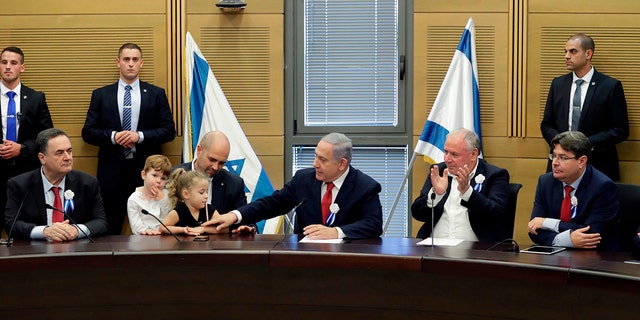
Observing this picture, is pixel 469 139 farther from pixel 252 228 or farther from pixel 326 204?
pixel 252 228

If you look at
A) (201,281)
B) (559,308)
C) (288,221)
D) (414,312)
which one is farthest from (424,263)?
(288,221)

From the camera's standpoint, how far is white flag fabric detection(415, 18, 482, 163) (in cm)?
707

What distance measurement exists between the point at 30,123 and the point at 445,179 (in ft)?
11.3

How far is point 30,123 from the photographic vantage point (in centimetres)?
694

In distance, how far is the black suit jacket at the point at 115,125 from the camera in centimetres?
707

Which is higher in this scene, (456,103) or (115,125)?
(456,103)

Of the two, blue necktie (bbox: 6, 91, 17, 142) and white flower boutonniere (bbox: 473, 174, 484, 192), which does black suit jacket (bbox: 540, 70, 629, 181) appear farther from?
blue necktie (bbox: 6, 91, 17, 142)

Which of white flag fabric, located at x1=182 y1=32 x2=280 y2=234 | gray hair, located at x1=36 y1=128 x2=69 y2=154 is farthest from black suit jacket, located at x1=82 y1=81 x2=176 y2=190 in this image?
gray hair, located at x1=36 y1=128 x2=69 y2=154

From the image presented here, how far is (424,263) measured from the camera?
4.01m

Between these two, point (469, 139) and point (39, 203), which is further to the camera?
point (469, 139)

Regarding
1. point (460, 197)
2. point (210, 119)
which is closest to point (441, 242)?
point (460, 197)

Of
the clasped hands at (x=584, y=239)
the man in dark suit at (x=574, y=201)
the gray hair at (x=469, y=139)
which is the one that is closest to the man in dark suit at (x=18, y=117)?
the gray hair at (x=469, y=139)

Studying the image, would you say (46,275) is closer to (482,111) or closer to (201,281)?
(201,281)

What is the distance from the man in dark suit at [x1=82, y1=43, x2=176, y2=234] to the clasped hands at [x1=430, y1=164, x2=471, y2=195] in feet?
8.72
